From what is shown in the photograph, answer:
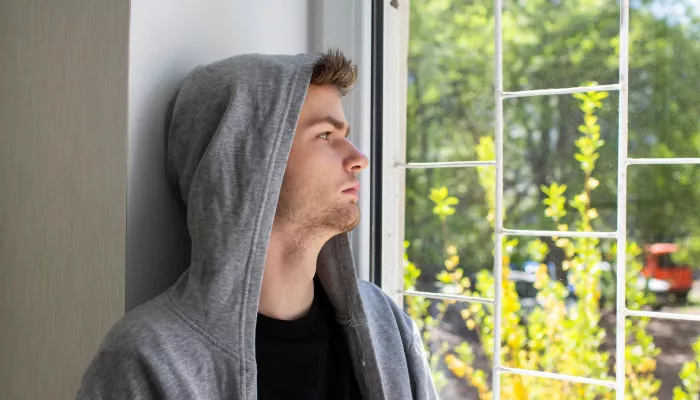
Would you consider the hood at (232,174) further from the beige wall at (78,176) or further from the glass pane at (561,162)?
the glass pane at (561,162)

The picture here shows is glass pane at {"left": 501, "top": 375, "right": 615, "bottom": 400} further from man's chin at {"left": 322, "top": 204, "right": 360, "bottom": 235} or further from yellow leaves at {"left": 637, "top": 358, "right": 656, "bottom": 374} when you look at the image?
man's chin at {"left": 322, "top": 204, "right": 360, "bottom": 235}

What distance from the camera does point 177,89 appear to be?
58.4 inches

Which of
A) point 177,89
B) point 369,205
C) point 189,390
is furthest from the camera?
point 369,205

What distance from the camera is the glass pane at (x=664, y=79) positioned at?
1.52 metres

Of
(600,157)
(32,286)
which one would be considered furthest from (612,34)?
(32,286)

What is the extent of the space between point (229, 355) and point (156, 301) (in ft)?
0.57

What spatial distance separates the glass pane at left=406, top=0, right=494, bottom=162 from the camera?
177 cm

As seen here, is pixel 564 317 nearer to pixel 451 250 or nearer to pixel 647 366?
pixel 647 366

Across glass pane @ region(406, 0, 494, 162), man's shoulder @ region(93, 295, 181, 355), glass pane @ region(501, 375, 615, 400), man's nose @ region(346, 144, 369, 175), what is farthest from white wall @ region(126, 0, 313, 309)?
glass pane @ region(501, 375, 615, 400)

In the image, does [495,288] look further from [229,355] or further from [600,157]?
[229,355]

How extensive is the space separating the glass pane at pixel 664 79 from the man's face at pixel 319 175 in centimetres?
64

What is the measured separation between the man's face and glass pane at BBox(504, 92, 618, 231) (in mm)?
456

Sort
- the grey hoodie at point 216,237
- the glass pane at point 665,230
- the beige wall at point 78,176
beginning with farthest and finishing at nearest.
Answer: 1. the glass pane at point 665,230
2. the beige wall at point 78,176
3. the grey hoodie at point 216,237

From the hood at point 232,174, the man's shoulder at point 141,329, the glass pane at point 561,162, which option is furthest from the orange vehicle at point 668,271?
the man's shoulder at point 141,329
